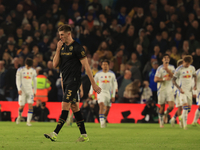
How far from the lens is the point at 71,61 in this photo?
22.2 feet

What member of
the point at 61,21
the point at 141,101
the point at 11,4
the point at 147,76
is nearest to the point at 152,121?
the point at 141,101

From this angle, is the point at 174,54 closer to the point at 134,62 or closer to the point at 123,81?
the point at 134,62

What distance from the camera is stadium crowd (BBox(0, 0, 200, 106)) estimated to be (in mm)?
15750

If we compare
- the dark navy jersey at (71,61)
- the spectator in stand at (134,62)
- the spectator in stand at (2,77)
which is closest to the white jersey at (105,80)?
the spectator in stand at (134,62)

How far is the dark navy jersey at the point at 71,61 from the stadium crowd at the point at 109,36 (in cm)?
863

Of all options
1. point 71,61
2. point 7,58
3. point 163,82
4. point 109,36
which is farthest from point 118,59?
point 71,61

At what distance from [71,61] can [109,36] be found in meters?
11.4

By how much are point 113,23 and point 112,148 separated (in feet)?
43.8

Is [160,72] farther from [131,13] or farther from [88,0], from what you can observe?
[88,0]

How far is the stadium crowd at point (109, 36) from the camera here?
51.7 ft

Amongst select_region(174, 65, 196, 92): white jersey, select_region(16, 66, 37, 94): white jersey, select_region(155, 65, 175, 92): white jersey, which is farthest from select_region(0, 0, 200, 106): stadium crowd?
select_region(174, 65, 196, 92): white jersey

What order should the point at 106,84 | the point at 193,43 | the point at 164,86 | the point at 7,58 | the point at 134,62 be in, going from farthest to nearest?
1. the point at 193,43
2. the point at 7,58
3. the point at 134,62
4. the point at 106,84
5. the point at 164,86

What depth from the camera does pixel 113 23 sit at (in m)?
18.7

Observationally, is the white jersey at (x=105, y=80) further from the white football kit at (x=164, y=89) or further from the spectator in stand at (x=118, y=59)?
the spectator in stand at (x=118, y=59)
